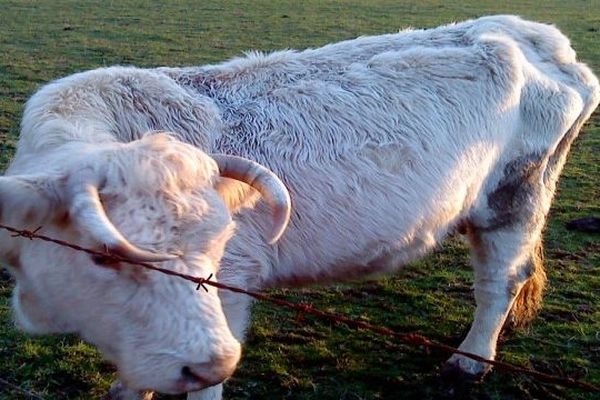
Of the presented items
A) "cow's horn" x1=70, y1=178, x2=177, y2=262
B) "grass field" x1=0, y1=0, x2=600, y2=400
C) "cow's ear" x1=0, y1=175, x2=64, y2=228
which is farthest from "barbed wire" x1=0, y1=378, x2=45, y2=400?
"cow's horn" x1=70, y1=178, x2=177, y2=262

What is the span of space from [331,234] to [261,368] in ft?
3.28

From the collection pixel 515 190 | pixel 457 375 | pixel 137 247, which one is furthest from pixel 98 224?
pixel 515 190

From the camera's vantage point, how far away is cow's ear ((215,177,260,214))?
3.34 meters

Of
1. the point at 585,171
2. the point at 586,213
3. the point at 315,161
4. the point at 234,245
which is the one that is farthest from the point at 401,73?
the point at 585,171

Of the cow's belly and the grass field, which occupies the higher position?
the cow's belly

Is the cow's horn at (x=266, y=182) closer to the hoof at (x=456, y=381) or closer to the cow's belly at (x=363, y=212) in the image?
the cow's belly at (x=363, y=212)

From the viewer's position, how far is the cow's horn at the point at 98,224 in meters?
2.73

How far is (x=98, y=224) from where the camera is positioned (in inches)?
110

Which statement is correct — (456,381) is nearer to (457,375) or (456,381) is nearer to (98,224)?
(457,375)

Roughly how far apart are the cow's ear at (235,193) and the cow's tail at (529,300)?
2.36m

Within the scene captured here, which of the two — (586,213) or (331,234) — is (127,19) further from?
(331,234)

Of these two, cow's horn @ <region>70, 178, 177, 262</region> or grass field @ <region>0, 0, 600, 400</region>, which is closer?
cow's horn @ <region>70, 178, 177, 262</region>

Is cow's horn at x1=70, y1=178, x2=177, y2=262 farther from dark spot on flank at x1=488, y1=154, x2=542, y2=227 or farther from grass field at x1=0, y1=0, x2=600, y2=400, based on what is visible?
dark spot on flank at x1=488, y1=154, x2=542, y2=227

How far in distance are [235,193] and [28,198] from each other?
2.82 ft
